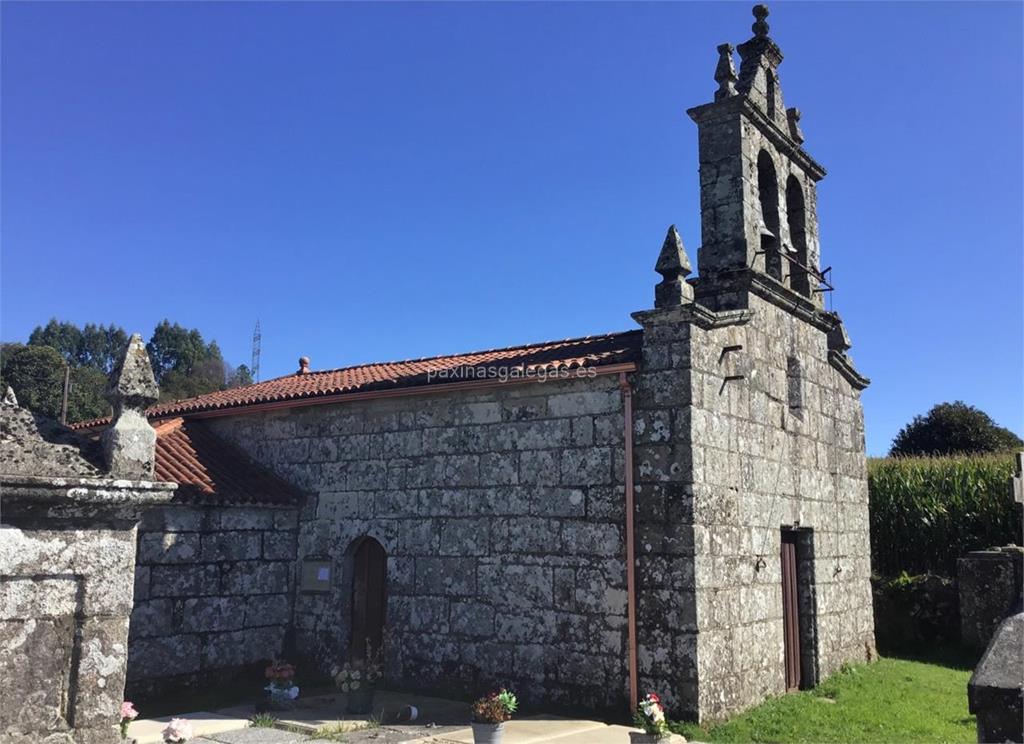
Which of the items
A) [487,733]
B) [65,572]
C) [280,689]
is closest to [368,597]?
[280,689]

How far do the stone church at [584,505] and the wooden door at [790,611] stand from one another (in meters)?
0.04

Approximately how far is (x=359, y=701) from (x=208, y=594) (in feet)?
8.94

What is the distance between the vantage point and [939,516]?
639 inches

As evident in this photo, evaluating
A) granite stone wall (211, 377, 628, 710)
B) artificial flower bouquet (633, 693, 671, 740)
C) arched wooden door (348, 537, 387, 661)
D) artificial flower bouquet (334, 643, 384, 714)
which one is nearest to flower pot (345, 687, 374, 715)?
artificial flower bouquet (334, 643, 384, 714)

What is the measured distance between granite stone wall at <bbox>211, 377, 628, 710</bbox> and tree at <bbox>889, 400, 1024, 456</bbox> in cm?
2545

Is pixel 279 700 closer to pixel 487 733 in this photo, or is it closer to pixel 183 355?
pixel 487 733

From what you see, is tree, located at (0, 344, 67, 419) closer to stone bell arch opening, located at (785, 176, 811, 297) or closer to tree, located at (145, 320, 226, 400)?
tree, located at (145, 320, 226, 400)

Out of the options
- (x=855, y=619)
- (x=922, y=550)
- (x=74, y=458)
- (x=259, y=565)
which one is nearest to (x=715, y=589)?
(x=855, y=619)

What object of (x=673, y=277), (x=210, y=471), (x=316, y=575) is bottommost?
(x=316, y=575)

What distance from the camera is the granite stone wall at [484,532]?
9000 millimetres

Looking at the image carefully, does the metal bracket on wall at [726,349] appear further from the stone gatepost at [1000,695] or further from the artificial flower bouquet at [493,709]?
the stone gatepost at [1000,695]

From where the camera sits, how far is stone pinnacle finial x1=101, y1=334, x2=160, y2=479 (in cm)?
366

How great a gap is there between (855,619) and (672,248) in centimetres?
686

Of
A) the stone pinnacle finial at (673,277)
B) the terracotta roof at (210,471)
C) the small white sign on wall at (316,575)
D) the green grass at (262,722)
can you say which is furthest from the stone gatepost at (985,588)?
the green grass at (262,722)
